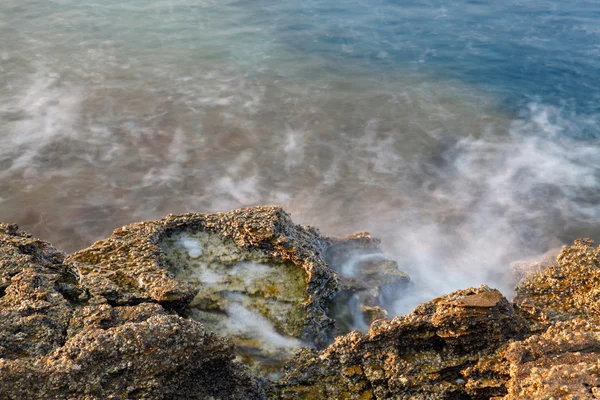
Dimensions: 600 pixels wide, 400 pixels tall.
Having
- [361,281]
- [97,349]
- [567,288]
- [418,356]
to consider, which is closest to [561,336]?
[418,356]

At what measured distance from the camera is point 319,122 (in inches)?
651

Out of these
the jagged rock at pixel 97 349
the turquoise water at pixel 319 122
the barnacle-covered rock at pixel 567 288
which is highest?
the jagged rock at pixel 97 349

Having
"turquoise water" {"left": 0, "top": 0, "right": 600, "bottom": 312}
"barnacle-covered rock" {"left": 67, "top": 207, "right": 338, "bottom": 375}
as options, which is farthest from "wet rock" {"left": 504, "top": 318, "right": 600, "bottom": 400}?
"turquoise water" {"left": 0, "top": 0, "right": 600, "bottom": 312}

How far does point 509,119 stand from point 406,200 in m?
6.61

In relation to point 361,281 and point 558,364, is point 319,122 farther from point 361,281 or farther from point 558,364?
point 558,364

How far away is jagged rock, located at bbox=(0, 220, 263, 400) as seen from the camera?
14.8ft

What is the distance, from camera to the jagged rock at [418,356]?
17.4 feet

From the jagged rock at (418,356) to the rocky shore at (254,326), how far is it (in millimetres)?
13

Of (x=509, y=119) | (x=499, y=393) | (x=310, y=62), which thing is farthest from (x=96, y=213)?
(x=509, y=119)

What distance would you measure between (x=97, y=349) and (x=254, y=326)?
2.27 meters

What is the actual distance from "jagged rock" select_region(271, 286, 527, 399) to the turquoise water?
2709 millimetres

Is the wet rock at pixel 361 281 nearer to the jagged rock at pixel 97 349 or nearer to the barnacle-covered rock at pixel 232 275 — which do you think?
the barnacle-covered rock at pixel 232 275

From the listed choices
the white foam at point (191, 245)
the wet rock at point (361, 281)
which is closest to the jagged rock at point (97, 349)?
the white foam at point (191, 245)

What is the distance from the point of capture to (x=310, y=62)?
66.7 ft
